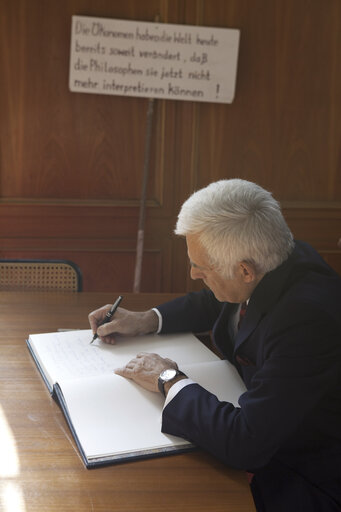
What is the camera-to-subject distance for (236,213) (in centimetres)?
131

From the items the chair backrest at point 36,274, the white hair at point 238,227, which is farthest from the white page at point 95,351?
the chair backrest at point 36,274

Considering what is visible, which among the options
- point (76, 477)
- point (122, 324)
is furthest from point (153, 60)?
point (76, 477)

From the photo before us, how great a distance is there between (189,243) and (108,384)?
40 centimetres

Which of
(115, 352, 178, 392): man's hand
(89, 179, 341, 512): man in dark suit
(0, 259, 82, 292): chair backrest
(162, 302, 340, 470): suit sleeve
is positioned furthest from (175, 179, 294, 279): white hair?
(0, 259, 82, 292): chair backrest

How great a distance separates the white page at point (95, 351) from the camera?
1.52 m

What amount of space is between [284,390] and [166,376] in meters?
0.30

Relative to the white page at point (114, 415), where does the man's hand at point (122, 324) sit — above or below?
above

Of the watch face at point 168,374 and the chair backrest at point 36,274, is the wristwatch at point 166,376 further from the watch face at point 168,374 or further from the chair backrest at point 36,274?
the chair backrest at point 36,274

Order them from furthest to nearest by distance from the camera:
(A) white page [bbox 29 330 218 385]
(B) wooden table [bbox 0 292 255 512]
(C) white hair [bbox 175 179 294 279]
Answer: (A) white page [bbox 29 330 218 385], (C) white hair [bbox 175 179 294 279], (B) wooden table [bbox 0 292 255 512]

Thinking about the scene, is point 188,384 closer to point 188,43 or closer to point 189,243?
point 189,243

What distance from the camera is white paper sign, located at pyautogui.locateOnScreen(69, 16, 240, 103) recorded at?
3316mm

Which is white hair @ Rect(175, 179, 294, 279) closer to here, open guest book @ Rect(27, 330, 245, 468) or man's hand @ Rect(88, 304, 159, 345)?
open guest book @ Rect(27, 330, 245, 468)

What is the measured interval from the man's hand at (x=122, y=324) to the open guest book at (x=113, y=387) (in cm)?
3

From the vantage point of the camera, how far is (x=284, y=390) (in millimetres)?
1188
